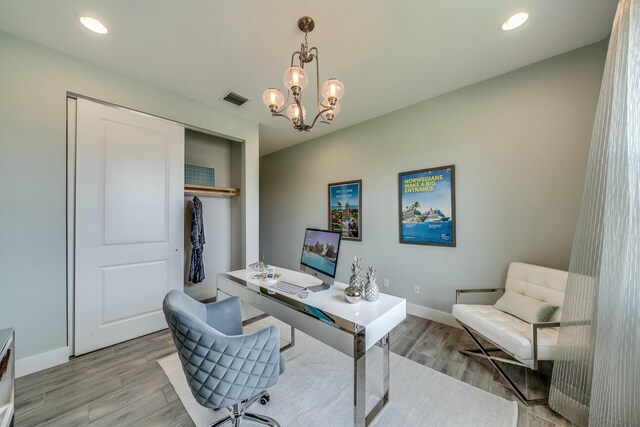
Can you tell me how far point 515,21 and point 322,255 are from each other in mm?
2305

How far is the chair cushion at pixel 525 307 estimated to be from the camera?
71.2 inches

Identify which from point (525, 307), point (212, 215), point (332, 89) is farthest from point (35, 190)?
point (525, 307)

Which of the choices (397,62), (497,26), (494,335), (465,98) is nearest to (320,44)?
(397,62)

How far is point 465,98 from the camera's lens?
8.65 ft

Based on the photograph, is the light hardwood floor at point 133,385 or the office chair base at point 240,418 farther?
the light hardwood floor at point 133,385

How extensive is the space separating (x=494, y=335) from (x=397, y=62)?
97.9 inches

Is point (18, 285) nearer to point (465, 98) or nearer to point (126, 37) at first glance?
point (126, 37)

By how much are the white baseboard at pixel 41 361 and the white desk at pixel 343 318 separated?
1649mm

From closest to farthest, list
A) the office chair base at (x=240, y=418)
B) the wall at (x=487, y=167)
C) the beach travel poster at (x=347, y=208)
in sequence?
the office chair base at (x=240, y=418), the wall at (x=487, y=167), the beach travel poster at (x=347, y=208)

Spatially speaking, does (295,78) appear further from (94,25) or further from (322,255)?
(94,25)

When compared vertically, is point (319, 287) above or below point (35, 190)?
below

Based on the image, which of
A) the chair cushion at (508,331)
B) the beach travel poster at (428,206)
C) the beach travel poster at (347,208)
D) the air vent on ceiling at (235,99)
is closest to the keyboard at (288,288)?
the chair cushion at (508,331)

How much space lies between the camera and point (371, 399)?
1.63 meters

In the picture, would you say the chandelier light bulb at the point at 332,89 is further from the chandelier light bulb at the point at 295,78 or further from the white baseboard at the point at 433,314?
the white baseboard at the point at 433,314
